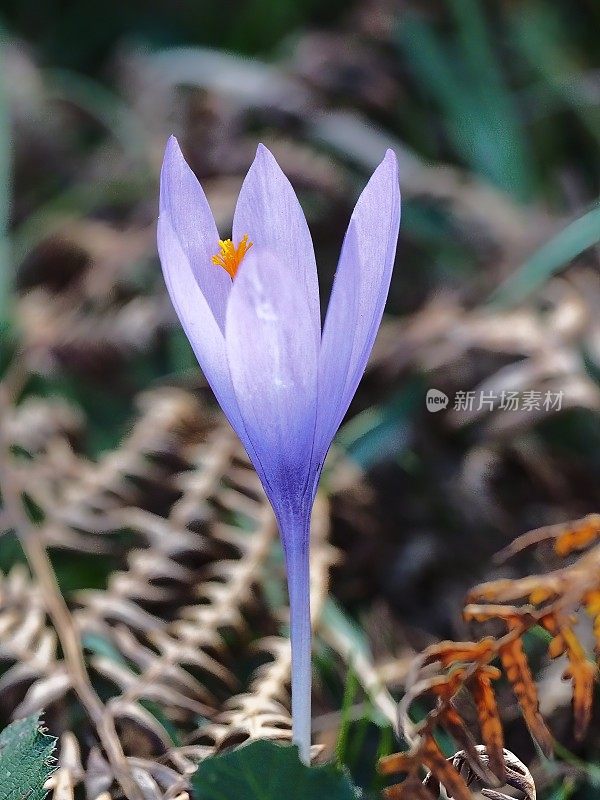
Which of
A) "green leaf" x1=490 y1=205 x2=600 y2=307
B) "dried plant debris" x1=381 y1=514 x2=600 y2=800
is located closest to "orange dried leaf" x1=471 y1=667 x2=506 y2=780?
"dried plant debris" x1=381 y1=514 x2=600 y2=800

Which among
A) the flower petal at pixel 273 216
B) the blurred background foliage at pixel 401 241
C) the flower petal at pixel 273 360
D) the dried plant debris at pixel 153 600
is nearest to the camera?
the flower petal at pixel 273 360

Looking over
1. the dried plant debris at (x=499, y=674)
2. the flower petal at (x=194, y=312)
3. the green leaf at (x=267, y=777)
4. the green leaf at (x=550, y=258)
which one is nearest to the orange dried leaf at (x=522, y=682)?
the dried plant debris at (x=499, y=674)

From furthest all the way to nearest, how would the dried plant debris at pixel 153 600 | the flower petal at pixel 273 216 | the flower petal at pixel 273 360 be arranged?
the dried plant debris at pixel 153 600
the flower petal at pixel 273 216
the flower petal at pixel 273 360

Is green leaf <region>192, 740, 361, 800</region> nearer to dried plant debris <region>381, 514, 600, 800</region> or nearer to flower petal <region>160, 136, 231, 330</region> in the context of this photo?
dried plant debris <region>381, 514, 600, 800</region>

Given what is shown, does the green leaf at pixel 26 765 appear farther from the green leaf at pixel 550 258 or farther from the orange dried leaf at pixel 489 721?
the green leaf at pixel 550 258

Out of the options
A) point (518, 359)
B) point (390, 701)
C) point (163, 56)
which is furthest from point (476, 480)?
point (163, 56)

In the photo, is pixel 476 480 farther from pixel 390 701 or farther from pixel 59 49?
pixel 59 49
